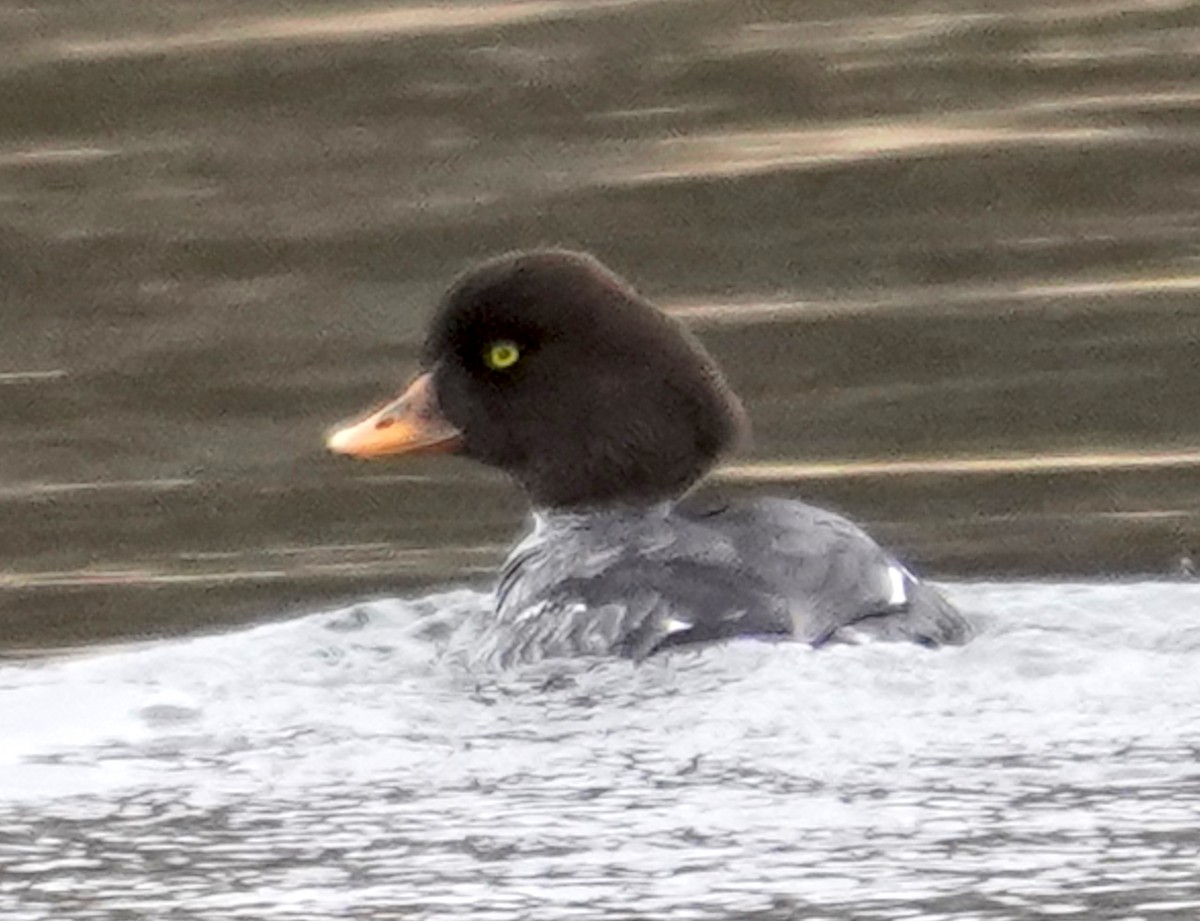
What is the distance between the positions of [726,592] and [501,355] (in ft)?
3.53

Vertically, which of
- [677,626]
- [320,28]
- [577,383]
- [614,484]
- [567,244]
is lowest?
[677,626]

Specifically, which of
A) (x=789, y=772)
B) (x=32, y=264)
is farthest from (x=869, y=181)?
(x=789, y=772)

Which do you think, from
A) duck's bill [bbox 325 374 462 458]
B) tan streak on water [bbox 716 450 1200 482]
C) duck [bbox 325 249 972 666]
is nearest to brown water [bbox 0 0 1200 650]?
tan streak on water [bbox 716 450 1200 482]

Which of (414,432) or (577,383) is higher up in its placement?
(577,383)

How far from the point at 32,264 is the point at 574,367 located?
13.2ft

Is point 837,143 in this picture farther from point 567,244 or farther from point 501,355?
point 501,355

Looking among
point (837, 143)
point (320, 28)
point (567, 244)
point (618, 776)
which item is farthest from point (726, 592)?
point (320, 28)

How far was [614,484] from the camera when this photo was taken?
884cm

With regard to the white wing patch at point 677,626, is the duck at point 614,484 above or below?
above

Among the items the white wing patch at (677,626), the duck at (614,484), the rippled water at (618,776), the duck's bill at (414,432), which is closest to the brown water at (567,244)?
the duck's bill at (414,432)

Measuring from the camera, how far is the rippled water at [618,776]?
21.9 feet

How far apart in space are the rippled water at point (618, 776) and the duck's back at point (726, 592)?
8cm

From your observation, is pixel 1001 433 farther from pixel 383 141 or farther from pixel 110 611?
pixel 383 141

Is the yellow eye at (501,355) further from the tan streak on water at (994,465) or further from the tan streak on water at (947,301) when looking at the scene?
the tan streak on water at (947,301)
